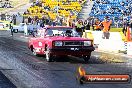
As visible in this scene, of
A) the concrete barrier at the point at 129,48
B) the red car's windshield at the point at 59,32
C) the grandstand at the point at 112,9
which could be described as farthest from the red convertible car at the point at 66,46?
the grandstand at the point at 112,9

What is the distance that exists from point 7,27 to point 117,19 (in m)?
15.9

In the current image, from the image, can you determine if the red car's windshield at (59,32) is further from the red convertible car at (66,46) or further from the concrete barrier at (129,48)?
the concrete barrier at (129,48)

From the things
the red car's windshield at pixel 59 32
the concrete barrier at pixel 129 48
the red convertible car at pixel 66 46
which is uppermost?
the red car's windshield at pixel 59 32

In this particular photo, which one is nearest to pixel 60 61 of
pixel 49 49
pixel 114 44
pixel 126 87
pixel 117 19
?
pixel 49 49

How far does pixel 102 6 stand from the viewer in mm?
53219

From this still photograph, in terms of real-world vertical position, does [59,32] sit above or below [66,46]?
above

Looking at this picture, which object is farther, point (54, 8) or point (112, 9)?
point (54, 8)

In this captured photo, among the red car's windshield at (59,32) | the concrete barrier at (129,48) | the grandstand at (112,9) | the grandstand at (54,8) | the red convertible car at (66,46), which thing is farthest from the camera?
the grandstand at (54,8)

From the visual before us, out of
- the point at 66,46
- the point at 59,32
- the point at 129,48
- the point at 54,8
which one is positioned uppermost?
the point at 59,32

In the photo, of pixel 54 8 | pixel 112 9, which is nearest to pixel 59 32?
pixel 112 9

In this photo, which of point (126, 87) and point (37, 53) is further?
point (37, 53)

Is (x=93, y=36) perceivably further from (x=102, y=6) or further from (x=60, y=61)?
(x=102, y=6)


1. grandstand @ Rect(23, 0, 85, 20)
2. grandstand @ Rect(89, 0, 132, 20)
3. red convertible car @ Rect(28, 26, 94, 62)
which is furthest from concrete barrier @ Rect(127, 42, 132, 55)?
grandstand @ Rect(23, 0, 85, 20)

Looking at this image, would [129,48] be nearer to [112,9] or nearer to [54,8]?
[112,9]
